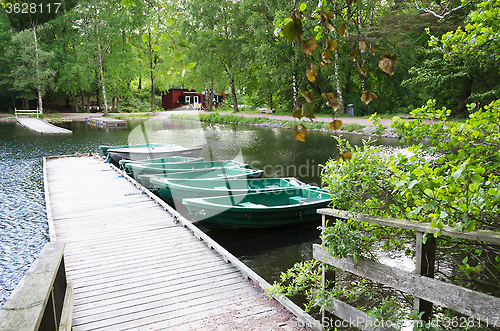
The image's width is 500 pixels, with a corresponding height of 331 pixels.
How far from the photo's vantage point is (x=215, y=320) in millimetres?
3609

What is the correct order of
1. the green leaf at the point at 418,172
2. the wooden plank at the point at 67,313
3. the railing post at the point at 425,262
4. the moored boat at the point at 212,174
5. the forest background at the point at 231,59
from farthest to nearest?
1. the forest background at the point at 231,59
2. the moored boat at the point at 212,174
3. the wooden plank at the point at 67,313
4. the railing post at the point at 425,262
5. the green leaf at the point at 418,172

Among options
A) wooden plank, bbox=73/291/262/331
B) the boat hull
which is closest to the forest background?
the boat hull

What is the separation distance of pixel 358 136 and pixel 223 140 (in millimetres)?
8766

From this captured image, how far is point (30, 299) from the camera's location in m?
1.83

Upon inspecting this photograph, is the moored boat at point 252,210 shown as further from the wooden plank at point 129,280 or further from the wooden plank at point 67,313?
the wooden plank at point 67,313

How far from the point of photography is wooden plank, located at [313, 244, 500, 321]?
1.93 metres

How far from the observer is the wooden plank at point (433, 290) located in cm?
193

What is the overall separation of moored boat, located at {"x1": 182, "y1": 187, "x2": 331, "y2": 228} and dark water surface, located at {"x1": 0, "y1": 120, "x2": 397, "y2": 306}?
401 millimetres

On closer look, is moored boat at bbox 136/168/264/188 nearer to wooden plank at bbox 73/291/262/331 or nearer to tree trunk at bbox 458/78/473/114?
wooden plank at bbox 73/291/262/331

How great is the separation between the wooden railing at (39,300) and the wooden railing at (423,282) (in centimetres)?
205

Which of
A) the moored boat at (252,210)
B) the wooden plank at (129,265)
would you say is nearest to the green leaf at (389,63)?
the wooden plank at (129,265)

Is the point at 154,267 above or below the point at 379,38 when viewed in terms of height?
below

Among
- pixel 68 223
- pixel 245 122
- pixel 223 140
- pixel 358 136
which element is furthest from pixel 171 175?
pixel 245 122

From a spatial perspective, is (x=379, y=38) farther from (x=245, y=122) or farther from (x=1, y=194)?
(x=1, y=194)
